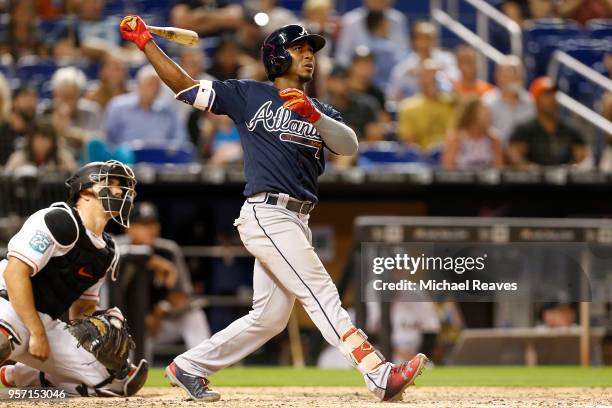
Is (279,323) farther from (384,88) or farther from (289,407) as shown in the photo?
(384,88)

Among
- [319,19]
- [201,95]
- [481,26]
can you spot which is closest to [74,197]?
[201,95]

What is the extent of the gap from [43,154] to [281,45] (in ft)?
14.9

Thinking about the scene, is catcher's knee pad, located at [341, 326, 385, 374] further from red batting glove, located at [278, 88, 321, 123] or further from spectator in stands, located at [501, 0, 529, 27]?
spectator in stands, located at [501, 0, 529, 27]

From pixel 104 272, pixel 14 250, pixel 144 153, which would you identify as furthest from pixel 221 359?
pixel 144 153

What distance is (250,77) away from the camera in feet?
33.7

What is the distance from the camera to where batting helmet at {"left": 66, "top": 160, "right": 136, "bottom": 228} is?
17.0 ft

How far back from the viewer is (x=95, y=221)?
521cm

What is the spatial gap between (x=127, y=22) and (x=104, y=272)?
113 cm

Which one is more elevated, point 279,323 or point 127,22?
point 127,22

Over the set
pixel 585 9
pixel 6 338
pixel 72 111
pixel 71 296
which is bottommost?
pixel 6 338

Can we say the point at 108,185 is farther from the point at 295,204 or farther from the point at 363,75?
the point at 363,75

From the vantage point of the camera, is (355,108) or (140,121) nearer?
(140,121)

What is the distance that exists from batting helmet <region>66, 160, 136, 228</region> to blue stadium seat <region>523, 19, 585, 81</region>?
734 centimetres

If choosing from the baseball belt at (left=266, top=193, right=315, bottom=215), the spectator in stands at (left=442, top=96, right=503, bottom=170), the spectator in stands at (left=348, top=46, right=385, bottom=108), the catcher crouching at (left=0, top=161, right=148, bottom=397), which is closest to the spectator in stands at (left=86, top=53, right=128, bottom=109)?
the spectator in stands at (left=348, top=46, right=385, bottom=108)
